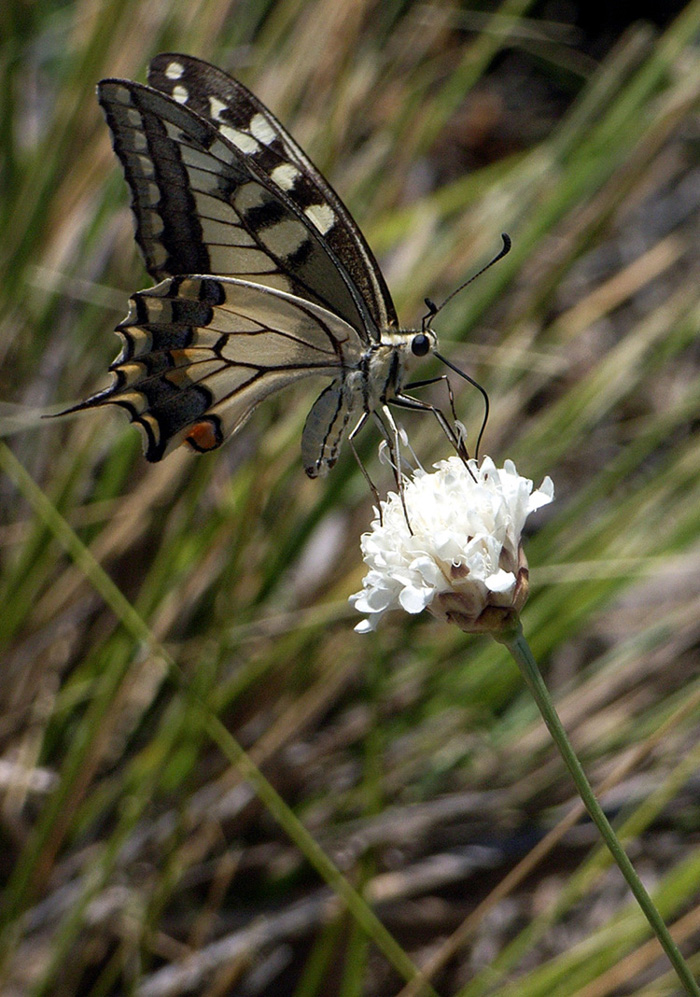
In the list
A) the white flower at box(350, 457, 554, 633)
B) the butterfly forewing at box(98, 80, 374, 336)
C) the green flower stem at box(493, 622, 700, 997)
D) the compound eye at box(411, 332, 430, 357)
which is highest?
the butterfly forewing at box(98, 80, 374, 336)

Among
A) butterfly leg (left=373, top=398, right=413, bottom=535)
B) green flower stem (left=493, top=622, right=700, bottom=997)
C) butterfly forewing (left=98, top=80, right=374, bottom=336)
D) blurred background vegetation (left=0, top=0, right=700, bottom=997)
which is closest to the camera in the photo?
green flower stem (left=493, top=622, right=700, bottom=997)

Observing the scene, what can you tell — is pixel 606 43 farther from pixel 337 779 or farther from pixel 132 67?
pixel 337 779

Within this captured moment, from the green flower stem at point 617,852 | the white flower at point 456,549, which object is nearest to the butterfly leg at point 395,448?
the white flower at point 456,549

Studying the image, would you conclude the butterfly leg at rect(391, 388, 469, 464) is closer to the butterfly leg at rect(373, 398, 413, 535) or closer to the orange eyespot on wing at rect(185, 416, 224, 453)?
the butterfly leg at rect(373, 398, 413, 535)

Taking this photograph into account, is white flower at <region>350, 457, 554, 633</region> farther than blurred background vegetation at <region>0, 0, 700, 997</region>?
No

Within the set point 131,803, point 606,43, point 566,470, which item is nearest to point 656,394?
point 566,470

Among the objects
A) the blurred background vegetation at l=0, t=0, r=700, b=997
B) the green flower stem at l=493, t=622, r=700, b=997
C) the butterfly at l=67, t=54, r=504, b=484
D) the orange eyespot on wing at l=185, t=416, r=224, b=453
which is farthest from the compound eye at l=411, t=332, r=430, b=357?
the green flower stem at l=493, t=622, r=700, b=997

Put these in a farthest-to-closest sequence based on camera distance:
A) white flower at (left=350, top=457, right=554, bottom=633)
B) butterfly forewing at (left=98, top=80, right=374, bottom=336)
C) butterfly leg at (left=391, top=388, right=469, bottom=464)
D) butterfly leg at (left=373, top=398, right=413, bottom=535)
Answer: butterfly forewing at (left=98, top=80, right=374, bottom=336) < butterfly leg at (left=391, top=388, right=469, bottom=464) < butterfly leg at (left=373, top=398, right=413, bottom=535) < white flower at (left=350, top=457, right=554, bottom=633)

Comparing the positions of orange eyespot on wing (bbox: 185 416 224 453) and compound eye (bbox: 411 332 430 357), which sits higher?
orange eyespot on wing (bbox: 185 416 224 453)
